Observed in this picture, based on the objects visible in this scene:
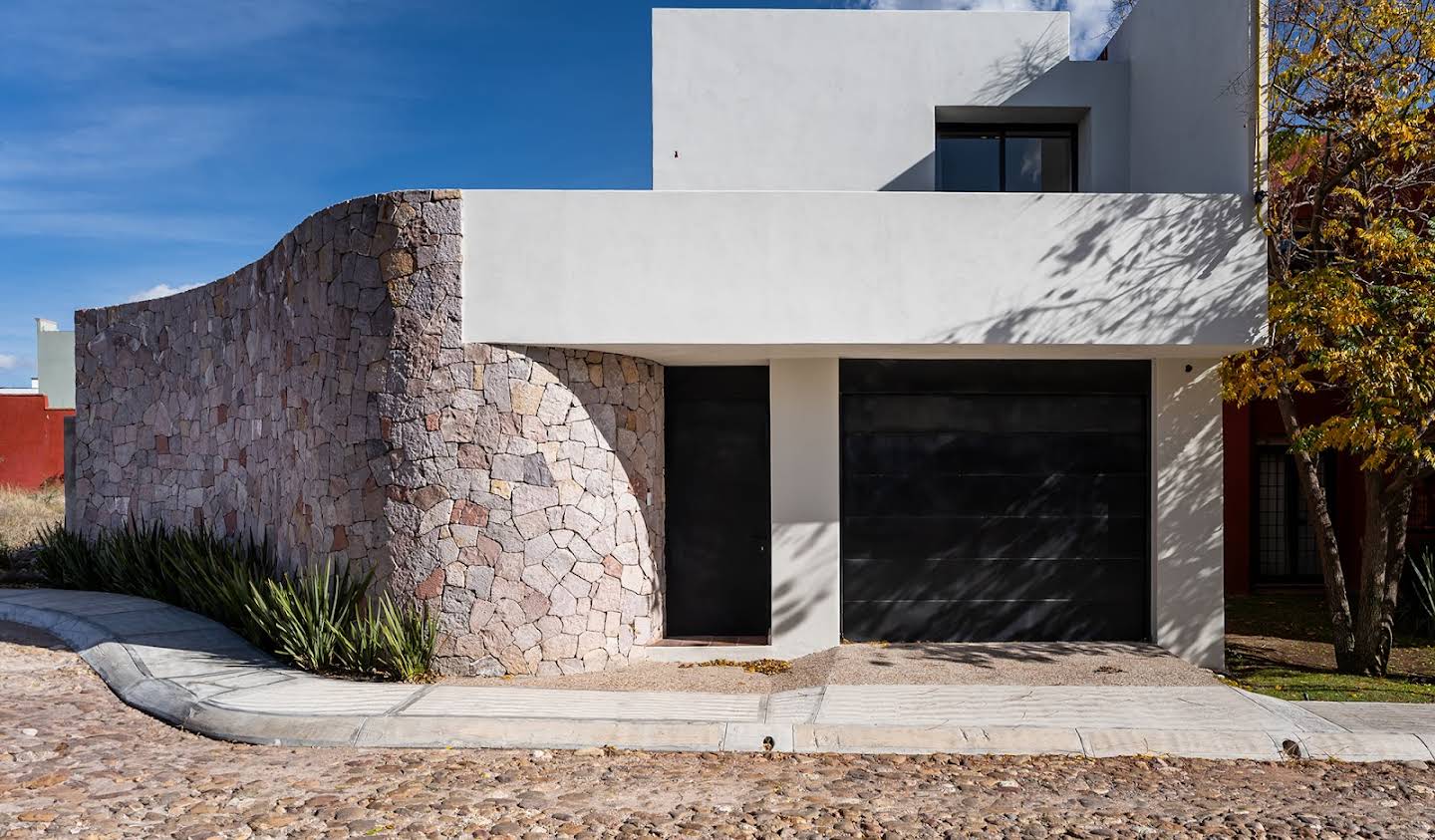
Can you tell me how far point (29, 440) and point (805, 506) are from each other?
23100mm

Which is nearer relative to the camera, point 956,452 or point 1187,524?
point 1187,524

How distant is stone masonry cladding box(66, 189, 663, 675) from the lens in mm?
9039

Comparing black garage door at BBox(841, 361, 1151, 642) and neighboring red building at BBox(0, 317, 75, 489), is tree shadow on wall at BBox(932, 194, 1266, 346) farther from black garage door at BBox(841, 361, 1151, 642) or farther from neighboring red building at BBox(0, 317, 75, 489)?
neighboring red building at BBox(0, 317, 75, 489)

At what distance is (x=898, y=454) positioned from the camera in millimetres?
10422

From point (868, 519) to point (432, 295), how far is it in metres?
5.00

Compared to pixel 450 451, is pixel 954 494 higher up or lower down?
lower down

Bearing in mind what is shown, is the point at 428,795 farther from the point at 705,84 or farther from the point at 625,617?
the point at 705,84

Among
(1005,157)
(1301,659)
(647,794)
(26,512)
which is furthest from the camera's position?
(26,512)

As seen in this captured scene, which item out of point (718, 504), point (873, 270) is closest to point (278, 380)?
point (718, 504)

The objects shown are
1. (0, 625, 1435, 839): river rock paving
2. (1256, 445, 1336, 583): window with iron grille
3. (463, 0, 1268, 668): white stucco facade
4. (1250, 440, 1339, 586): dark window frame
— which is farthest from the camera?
(1256, 445, 1336, 583): window with iron grille

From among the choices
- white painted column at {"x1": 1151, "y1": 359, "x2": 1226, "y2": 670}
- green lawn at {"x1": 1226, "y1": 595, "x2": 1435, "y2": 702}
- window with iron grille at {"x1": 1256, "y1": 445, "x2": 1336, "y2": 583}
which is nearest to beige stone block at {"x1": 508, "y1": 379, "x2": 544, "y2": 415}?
white painted column at {"x1": 1151, "y1": 359, "x2": 1226, "y2": 670}

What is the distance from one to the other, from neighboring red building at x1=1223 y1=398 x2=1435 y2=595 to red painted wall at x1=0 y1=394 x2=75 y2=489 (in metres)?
25.8

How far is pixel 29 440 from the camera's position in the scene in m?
24.4

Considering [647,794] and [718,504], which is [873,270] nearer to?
[718,504]
